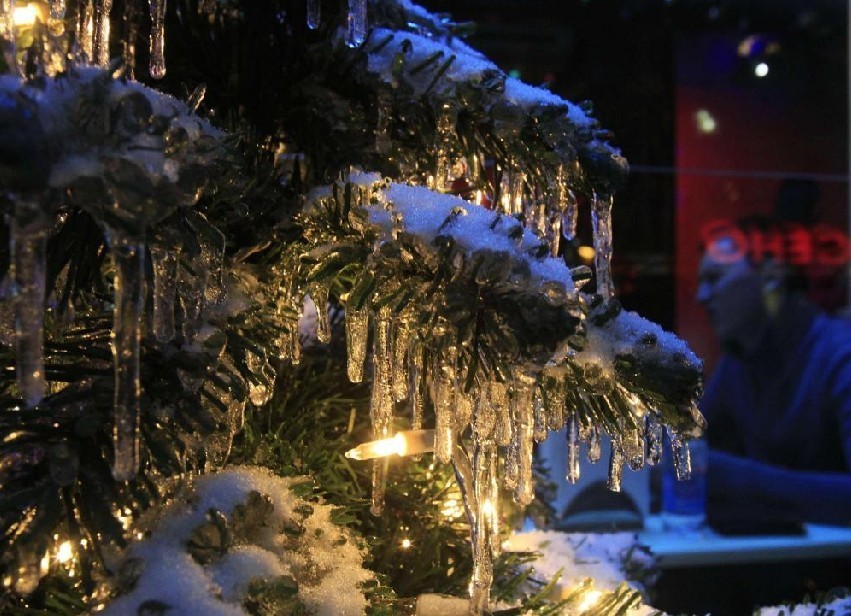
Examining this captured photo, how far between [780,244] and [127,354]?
196cm

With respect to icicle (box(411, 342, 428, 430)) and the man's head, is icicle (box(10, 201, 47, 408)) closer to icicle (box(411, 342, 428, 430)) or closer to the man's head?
icicle (box(411, 342, 428, 430))

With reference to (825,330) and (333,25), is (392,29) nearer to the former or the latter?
(333,25)

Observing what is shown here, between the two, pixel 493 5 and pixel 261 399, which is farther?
pixel 493 5

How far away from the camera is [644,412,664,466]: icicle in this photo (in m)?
0.38

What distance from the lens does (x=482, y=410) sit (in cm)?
36

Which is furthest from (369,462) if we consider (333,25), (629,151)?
(629,151)

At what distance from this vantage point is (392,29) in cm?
55

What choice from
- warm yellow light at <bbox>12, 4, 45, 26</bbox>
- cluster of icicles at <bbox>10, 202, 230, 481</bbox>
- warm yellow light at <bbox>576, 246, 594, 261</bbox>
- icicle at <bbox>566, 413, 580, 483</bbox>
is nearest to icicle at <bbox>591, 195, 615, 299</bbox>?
icicle at <bbox>566, 413, 580, 483</bbox>

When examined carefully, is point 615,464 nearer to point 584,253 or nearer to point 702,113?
point 584,253

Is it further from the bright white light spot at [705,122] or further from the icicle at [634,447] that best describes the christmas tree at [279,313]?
the bright white light spot at [705,122]

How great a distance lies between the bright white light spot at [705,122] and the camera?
5.93ft

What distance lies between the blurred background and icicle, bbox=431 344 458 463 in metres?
1.16

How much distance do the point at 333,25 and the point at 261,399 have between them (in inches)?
9.8

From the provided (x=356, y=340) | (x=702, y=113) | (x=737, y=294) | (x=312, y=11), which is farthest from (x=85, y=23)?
(x=737, y=294)
